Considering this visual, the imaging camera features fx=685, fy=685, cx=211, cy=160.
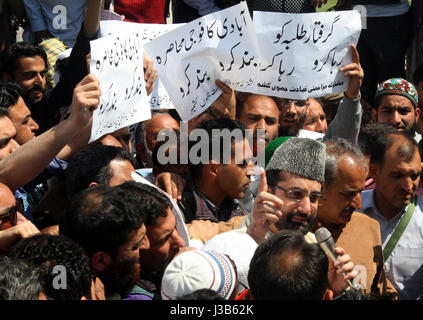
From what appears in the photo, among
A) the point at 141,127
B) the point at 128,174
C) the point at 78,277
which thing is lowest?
the point at 141,127

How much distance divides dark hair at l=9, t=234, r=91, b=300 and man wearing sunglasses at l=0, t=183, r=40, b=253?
15 centimetres

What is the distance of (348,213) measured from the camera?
3.90 m

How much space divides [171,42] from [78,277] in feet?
6.69

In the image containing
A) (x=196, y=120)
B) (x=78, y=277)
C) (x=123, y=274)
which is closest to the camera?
(x=78, y=277)

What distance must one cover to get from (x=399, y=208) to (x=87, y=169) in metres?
1.97

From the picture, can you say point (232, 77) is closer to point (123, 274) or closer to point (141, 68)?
point (141, 68)

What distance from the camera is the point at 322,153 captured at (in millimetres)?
3766

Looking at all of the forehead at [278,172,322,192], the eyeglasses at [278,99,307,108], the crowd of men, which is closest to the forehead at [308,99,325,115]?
the crowd of men

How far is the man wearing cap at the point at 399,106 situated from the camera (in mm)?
5609

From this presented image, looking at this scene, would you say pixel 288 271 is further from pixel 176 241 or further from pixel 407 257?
pixel 407 257

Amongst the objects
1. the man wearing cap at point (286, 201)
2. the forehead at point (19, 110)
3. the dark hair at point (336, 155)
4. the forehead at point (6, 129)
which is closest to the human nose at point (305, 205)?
the man wearing cap at point (286, 201)

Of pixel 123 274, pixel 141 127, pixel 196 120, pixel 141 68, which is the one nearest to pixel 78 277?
pixel 123 274

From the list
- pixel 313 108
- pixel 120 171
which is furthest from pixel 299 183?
pixel 313 108

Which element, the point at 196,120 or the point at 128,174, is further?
the point at 196,120
